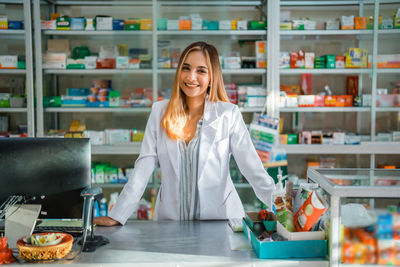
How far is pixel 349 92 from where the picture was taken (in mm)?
4738

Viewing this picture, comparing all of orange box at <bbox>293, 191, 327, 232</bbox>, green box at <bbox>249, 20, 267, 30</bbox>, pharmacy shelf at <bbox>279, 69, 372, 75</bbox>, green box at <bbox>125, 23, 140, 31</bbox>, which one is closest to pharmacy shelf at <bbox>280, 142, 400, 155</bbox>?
pharmacy shelf at <bbox>279, 69, 372, 75</bbox>

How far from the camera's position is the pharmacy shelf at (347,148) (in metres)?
4.46

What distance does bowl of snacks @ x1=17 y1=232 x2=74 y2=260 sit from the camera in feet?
4.83

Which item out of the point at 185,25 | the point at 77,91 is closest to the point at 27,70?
the point at 77,91

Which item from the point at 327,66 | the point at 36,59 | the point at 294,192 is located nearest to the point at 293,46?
the point at 327,66

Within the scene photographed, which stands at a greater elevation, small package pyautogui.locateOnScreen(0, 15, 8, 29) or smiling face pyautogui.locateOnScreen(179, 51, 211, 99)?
small package pyautogui.locateOnScreen(0, 15, 8, 29)

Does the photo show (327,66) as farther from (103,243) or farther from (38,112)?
(103,243)

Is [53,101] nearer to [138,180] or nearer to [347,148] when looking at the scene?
[138,180]

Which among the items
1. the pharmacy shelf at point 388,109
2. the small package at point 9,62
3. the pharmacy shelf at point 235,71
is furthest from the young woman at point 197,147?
the small package at point 9,62

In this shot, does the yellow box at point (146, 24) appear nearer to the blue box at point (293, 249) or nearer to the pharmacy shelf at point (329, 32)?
the pharmacy shelf at point (329, 32)

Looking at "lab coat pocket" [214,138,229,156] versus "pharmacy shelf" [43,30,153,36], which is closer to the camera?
"lab coat pocket" [214,138,229,156]

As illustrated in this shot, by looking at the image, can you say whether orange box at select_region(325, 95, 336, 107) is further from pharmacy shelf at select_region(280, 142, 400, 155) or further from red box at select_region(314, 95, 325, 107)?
pharmacy shelf at select_region(280, 142, 400, 155)

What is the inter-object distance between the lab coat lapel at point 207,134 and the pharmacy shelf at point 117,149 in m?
2.42

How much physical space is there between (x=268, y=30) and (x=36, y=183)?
334cm
